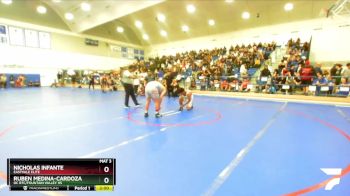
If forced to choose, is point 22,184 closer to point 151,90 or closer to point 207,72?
point 151,90

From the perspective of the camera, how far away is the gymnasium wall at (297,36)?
14062 mm

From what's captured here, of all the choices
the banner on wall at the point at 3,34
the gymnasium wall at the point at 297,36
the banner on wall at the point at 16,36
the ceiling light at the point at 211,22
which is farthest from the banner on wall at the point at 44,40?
the ceiling light at the point at 211,22

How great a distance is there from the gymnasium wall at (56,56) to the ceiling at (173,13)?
97 cm

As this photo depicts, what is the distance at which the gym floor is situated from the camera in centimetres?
235

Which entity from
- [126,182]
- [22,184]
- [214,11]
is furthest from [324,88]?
[214,11]

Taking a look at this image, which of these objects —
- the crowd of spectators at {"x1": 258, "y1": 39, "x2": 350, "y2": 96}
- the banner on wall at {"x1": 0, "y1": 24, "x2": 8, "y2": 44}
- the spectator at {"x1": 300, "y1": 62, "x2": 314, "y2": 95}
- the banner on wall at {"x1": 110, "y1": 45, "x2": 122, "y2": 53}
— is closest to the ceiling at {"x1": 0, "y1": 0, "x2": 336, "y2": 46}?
the banner on wall at {"x1": 0, "y1": 24, "x2": 8, "y2": 44}

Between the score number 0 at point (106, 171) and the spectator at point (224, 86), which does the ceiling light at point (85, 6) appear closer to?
the spectator at point (224, 86)

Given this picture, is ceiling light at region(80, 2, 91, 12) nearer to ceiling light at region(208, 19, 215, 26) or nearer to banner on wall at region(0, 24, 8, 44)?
banner on wall at region(0, 24, 8, 44)

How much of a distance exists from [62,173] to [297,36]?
21.7m

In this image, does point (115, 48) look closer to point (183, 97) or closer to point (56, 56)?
point (56, 56)

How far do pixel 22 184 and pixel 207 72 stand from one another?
517 inches

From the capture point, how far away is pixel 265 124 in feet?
17.1

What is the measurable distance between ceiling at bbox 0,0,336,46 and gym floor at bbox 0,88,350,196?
38.7ft

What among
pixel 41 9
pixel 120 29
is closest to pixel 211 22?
pixel 120 29
